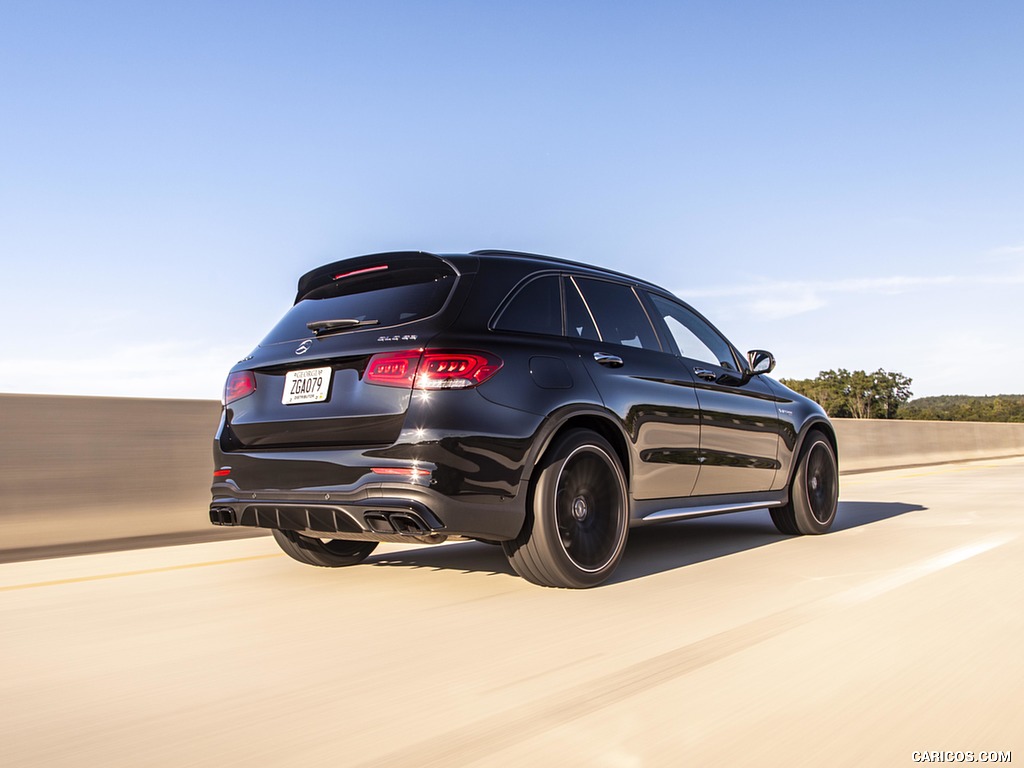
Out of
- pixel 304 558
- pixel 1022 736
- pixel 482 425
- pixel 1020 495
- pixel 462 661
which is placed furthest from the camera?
pixel 1020 495

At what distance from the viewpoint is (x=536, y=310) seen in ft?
18.1

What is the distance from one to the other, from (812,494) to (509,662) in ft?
16.0

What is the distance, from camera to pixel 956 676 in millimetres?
3553

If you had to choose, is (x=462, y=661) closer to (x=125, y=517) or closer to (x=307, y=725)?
(x=307, y=725)

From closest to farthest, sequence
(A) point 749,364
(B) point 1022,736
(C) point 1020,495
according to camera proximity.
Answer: (B) point 1022,736, (A) point 749,364, (C) point 1020,495

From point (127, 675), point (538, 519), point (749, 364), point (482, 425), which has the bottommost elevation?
point (127, 675)

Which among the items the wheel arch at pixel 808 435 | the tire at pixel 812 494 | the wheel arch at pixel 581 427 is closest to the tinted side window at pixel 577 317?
the wheel arch at pixel 581 427

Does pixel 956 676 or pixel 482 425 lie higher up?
pixel 482 425

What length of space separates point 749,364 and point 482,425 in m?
3.25

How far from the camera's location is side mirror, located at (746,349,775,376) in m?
7.48

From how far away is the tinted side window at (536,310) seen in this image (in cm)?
529

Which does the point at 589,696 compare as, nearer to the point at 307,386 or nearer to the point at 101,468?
the point at 307,386

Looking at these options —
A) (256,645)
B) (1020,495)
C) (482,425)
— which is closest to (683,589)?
(482,425)

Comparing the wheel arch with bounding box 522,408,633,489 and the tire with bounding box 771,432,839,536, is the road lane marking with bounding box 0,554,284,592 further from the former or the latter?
the tire with bounding box 771,432,839,536
